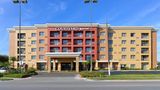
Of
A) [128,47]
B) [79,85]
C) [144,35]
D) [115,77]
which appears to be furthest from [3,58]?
[79,85]

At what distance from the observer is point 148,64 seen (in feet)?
346

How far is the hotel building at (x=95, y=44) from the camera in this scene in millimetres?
102750

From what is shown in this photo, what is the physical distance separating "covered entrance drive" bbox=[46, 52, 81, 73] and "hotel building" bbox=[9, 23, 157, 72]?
0.68 meters

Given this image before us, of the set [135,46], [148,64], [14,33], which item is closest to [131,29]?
[135,46]

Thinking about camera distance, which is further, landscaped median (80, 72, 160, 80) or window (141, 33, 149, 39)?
window (141, 33, 149, 39)

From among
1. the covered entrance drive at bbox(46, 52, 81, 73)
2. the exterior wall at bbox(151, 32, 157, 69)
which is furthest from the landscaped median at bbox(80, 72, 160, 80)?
the exterior wall at bbox(151, 32, 157, 69)

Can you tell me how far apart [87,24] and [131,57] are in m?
16.9

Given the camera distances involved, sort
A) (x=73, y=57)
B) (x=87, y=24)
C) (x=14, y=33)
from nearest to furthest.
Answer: (x=73, y=57), (x=87, y=24), (x=14, y=33)

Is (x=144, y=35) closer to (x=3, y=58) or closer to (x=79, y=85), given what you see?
(x=3, y=58)

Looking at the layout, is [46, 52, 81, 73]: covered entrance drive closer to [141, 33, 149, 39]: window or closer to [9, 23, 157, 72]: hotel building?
[9, 23, 157, 72]: hotel building

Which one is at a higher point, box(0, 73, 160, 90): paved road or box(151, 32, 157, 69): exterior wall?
box(151, 32, 157, 69): exterior wall

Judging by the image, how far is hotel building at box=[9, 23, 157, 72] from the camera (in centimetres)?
10275

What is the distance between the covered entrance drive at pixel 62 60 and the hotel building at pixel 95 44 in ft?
2.23

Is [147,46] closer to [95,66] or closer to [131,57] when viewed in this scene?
[131,57]
